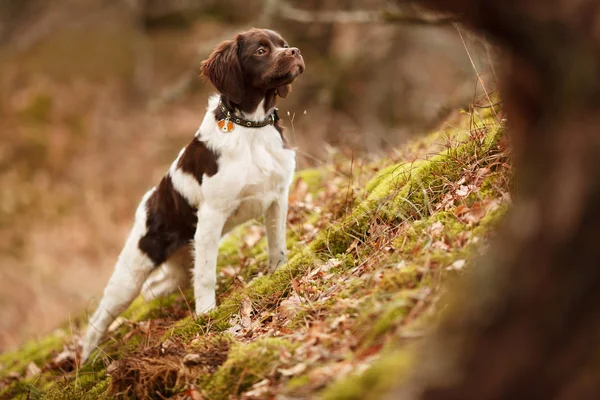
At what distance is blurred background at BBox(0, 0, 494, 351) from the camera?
33.4 ft

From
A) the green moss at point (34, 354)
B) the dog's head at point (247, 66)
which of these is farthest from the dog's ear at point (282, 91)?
the green moss at point (34, 354)

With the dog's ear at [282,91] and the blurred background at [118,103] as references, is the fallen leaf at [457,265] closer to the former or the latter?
the dog's ear at [282,91]

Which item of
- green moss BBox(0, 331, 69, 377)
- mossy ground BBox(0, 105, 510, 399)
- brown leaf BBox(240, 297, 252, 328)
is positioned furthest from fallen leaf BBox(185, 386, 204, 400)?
green moss BBox(0, 331, 69, 377)

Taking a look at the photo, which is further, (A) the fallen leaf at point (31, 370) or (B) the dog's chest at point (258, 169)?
(A) the fallen leaf at point (31, 370)

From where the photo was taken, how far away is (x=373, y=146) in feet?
32.0

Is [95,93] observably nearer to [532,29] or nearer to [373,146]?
[373,146]

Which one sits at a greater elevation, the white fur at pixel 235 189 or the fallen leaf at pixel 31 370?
the white fur at pixel 235 189

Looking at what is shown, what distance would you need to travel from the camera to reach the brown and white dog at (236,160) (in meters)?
4.46

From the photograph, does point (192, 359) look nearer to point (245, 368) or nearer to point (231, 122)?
point (245, 368)

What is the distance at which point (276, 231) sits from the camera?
15.8ft

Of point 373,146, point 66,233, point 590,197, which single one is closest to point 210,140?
point 590,197

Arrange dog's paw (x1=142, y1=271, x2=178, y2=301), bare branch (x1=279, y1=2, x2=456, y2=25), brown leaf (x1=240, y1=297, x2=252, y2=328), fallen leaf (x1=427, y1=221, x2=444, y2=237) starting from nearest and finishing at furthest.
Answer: fallen leaf (x1=427, y1=221, x2=444, y2=237) < brown leaf (x1=240, y1=297, x2=252, y2=328) < dog's paw (x1=142, y1=271, x2=178, y2=301) < bare branch (x1=279, y1=2, x2=456, y2=25)

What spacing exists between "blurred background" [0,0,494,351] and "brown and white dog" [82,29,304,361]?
380 centimetres

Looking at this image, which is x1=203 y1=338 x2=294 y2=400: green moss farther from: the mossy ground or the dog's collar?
the dog's collar
